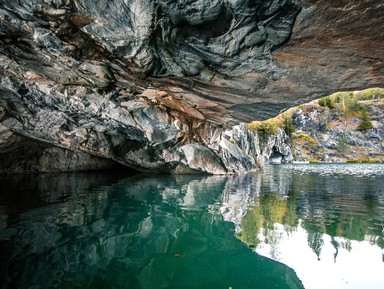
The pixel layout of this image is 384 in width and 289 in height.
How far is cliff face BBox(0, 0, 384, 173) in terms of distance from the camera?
8.03 meters

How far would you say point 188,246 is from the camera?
7.41m

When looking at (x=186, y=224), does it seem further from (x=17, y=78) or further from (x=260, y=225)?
(x=17, y=78)

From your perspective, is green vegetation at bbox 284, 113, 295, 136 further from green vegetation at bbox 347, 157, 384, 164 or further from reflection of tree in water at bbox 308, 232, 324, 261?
reflection of tree in water at bbox 308, 232, 324, 261

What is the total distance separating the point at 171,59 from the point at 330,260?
9689mm

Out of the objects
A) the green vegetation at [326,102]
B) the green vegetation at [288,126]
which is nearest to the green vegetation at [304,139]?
the green vegetation at [288,126]

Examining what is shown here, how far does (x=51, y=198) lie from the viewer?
45.9ft

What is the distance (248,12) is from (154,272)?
7931 millimetres

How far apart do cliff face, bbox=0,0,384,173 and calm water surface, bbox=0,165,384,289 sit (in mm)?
6673

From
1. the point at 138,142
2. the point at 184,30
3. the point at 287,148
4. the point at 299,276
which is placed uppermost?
the point at 287,148

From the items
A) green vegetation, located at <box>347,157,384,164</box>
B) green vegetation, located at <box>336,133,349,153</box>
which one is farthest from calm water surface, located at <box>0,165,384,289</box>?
green vegetation, located at <box>336,133,349,153</box>

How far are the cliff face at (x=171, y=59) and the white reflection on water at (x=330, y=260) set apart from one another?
7.04 m

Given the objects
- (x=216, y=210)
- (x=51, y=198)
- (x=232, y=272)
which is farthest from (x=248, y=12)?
(x=51, y=198)

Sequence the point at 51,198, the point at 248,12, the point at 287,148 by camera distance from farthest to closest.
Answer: the point at 287,148 → the point at 51,198 → the point at 248,12

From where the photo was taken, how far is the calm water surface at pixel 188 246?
18.2 ft
